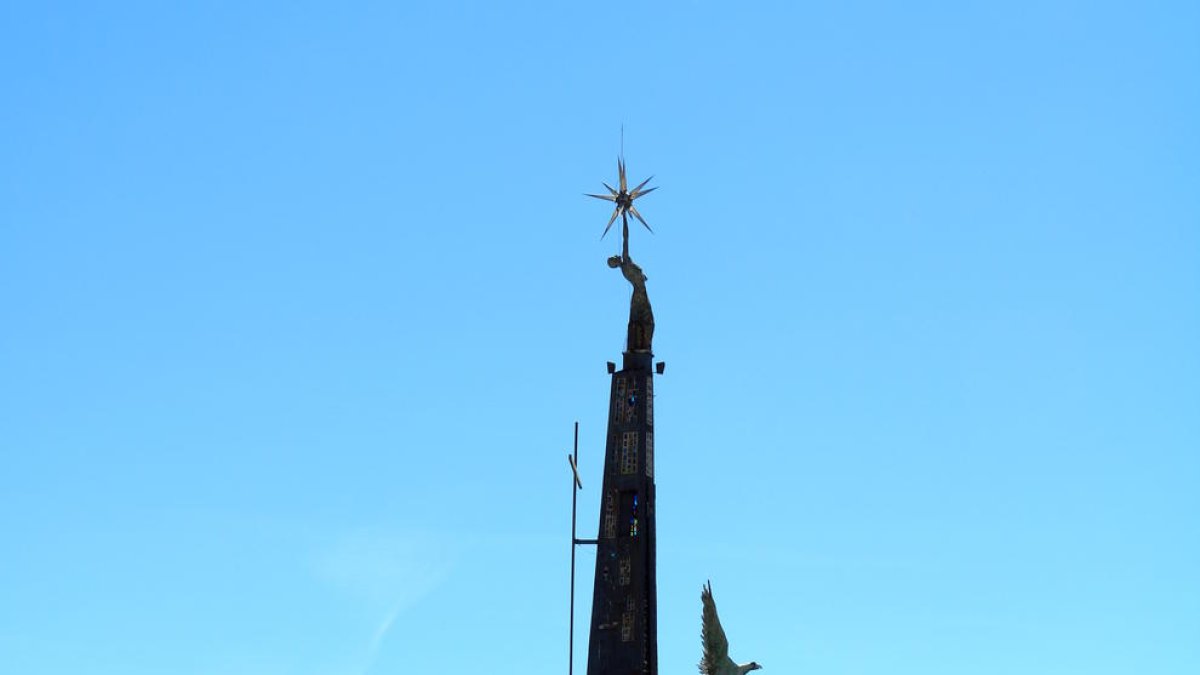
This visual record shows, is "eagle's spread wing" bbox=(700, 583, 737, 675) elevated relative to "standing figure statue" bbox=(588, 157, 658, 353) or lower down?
lower down

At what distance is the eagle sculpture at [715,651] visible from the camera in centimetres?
5503

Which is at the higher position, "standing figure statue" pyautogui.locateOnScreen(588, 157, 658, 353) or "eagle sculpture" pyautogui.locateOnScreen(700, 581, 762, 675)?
"standing figure statue" pyautogui.locateOnScreen(588, 157, 658, 353)

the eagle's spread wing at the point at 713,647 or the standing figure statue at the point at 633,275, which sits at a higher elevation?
the standing figure statue at the point at 633,275

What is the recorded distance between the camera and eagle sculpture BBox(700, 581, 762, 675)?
181 ft

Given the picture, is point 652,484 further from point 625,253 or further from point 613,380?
point 625,253

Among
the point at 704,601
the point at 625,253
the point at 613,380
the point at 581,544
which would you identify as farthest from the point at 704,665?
the point at 625,253

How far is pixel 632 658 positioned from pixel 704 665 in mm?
2295

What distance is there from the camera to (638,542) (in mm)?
57375

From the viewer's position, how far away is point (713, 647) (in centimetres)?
5512

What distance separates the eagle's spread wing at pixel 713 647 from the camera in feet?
181

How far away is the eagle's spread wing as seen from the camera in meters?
55.0

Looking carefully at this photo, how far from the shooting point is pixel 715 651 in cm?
5512

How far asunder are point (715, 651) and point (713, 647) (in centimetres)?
14

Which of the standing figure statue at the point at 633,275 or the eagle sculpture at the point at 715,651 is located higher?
the standing figure statue at the point at 633,275
